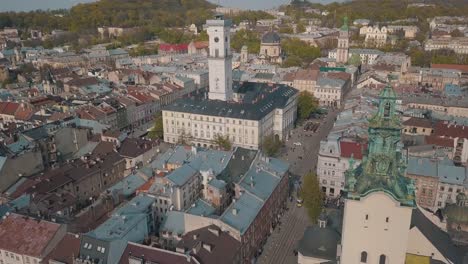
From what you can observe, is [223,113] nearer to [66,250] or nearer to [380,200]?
[66,250]

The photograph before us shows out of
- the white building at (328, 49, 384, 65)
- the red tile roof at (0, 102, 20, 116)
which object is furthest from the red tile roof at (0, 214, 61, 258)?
the white building at (328, 49, 384, 65)

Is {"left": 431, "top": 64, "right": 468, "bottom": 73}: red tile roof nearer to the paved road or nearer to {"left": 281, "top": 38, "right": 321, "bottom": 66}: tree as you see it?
{"left": 281, "top": 38, "right": 321, "bottom": 66}: tree

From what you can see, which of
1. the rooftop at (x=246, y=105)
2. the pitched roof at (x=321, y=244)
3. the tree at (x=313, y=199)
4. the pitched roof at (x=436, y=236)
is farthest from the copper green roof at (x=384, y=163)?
the rooftop at (x=246, y=105)

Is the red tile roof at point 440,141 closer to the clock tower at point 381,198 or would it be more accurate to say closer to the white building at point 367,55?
the clock tower at point 381,198

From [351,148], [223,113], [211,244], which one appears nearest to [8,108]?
[223,113]

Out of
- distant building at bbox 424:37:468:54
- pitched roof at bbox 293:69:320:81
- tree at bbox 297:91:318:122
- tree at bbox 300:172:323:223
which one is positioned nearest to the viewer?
tree at bbox 300:172:323:223

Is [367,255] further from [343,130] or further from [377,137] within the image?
[343,130]
